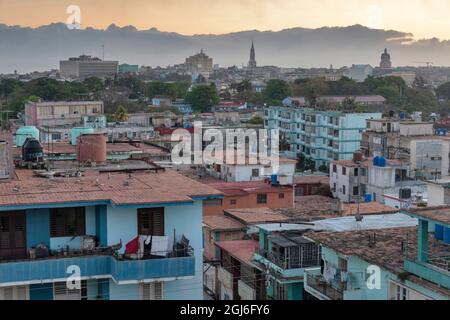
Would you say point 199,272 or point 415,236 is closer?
point 199,272

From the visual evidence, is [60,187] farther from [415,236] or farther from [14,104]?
[14,104]

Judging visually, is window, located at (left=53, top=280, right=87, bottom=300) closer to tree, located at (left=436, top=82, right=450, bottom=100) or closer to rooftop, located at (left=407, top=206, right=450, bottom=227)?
rooftop, located at (left=407, top=206, right=450, bottom=227)

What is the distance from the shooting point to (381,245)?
28.8 ft

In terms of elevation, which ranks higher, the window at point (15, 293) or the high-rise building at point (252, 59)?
the high-rise building at point (252, 59)

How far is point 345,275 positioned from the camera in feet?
28.2

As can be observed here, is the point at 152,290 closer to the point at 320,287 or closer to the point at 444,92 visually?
the point at 320,287

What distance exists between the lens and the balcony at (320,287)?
28.1 ft

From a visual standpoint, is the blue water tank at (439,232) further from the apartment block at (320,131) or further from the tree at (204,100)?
the tree at (204,100)

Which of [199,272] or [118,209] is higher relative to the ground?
[118,209]

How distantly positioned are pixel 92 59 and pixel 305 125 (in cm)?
10758

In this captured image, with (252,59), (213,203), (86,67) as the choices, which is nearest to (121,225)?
(213,203)

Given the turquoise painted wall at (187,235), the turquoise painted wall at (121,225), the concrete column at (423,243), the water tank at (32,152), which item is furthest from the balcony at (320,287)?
→ the water tank at (32,152)

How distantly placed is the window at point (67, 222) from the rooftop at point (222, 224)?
632cm
